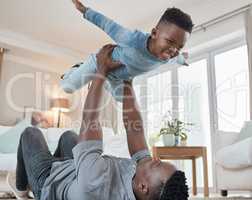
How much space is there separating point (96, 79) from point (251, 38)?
10.0 feet

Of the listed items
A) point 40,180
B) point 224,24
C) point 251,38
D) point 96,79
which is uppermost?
point 224,24

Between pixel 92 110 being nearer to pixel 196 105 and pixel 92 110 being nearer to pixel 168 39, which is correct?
pixel 168 39

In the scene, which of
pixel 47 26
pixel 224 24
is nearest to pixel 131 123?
pixel 224 24

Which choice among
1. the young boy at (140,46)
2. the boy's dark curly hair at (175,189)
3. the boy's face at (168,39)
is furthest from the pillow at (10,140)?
the boy's dark curly hair at (175,189)

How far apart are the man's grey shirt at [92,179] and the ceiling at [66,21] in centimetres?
315

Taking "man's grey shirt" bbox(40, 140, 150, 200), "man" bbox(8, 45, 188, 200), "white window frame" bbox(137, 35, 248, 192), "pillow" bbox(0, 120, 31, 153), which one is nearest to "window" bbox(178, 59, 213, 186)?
"white window frame" bbox(137, 35, 248, 192)

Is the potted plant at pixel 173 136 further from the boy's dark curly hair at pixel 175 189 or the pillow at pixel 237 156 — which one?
the boy's dark curly hair at pixel 175 189

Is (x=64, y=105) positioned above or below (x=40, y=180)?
above

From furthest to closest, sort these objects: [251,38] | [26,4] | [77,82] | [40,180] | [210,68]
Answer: [210,68]
[26,4]
[251,38]
[77,82]
[40,180]

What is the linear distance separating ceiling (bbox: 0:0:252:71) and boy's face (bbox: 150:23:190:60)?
2.63 meters

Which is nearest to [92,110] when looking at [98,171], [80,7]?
[98,171]

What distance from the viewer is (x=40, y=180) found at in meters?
1.46

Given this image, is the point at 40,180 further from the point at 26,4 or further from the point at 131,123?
the point at 26,4

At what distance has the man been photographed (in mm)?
1204
